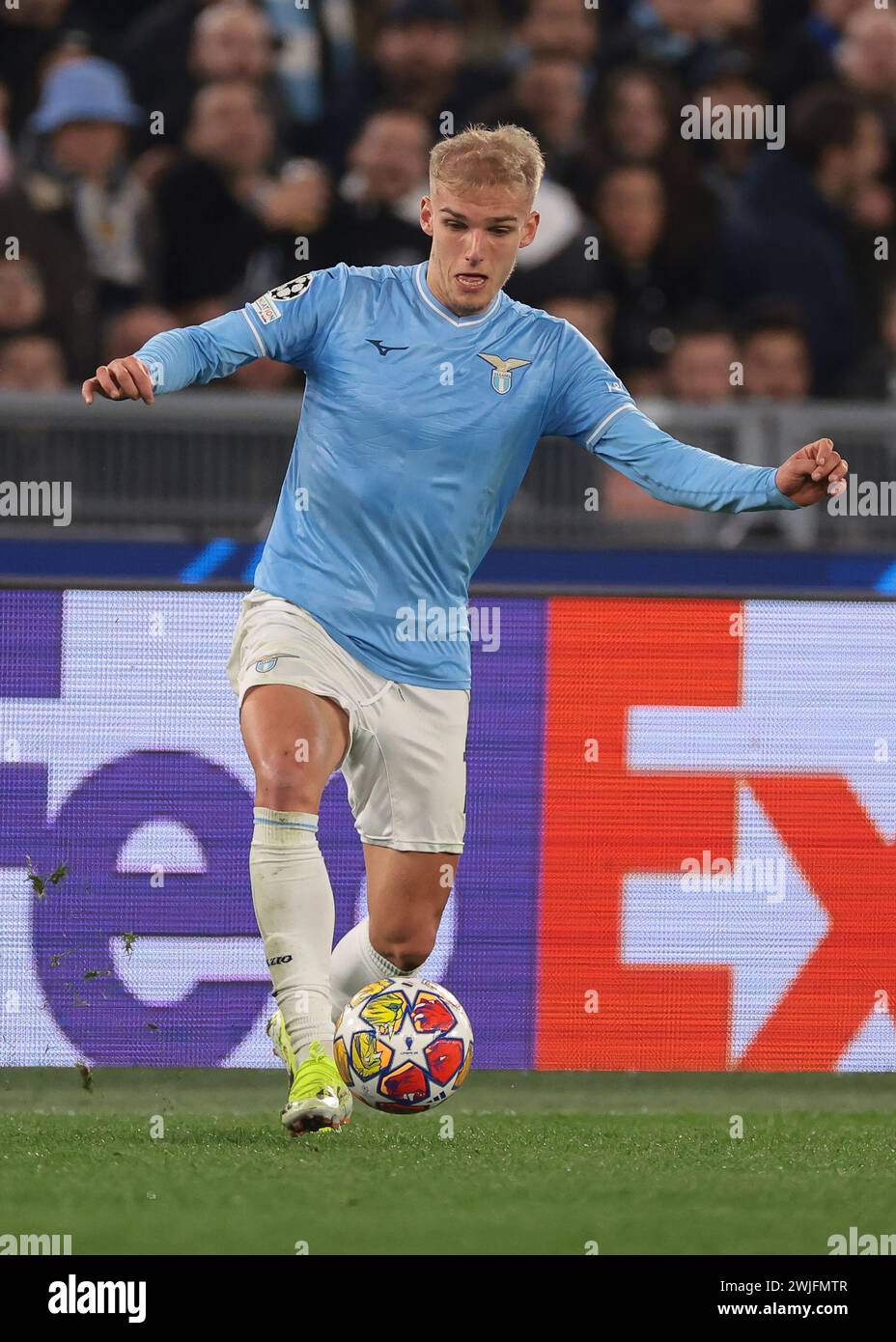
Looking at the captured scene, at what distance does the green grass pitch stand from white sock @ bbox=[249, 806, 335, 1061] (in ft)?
1.31

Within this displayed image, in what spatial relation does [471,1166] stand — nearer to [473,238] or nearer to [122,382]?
[122,382]

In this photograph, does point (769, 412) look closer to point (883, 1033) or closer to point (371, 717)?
point (883, 1033)

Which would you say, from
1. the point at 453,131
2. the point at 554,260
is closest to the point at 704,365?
the point at 554,260

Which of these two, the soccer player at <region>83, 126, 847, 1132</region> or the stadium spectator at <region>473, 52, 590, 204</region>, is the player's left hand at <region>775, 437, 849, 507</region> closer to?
the soccer player at <region>83, 126, 847, 1132</region>

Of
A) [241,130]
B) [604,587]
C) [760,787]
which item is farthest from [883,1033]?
[241,130]

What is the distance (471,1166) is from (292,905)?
28.4 inches

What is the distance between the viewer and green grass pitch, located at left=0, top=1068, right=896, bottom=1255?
4.07 m

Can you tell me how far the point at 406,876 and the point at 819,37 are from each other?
6.73 metres

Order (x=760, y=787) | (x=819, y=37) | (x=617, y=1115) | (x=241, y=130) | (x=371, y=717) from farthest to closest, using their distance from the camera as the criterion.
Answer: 1. (x=819, y=37)
2. (x=241, y=130)
3. (x=760, y=787)
4. (x=617, y=1115)
5. (x=371, y=717)

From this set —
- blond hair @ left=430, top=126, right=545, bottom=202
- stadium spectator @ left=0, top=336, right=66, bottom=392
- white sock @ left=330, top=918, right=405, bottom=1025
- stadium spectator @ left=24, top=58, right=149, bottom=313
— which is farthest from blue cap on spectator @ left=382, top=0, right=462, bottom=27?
white sock @ left=330, top=918, right=405, bottom=1025

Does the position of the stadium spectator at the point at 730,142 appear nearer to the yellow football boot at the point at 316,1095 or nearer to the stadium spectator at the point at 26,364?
the stadium spectator at the point at 26,364

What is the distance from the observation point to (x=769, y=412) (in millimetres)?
7164

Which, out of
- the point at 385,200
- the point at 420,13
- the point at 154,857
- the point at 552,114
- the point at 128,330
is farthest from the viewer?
the point at 420,13

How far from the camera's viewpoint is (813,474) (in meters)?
4.64
